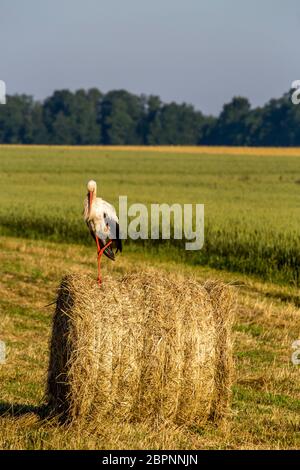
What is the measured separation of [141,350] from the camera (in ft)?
27.9

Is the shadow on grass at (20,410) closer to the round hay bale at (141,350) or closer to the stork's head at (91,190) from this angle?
the round hay bale at (141,350)

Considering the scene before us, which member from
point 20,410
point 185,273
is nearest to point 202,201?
point 185,273

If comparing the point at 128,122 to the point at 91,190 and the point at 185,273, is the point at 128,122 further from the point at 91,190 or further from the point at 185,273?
the point at 91,190

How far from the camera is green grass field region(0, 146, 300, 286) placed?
22.0m

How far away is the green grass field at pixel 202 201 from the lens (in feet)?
72.2

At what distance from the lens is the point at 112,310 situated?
852 centimetres

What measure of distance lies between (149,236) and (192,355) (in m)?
16.1

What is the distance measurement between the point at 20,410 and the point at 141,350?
144 centimetres

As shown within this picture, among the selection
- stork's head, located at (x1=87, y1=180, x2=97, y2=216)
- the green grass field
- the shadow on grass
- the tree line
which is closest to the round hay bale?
the shadow on grass

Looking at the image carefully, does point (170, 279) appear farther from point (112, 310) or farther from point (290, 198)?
point (290, 198)

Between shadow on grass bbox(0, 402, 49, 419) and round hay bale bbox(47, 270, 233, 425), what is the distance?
5.8 inches

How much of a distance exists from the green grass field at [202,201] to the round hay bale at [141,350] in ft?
36.9

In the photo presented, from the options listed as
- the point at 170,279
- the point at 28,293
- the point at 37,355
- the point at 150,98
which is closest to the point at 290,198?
the point at 28,293

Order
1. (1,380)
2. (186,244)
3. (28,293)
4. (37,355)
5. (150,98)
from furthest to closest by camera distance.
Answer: (150,98) → (186,244) → (28,293) → (37,355) → (1,380)
